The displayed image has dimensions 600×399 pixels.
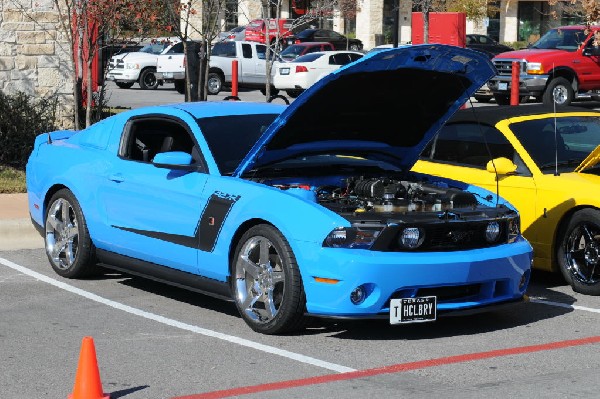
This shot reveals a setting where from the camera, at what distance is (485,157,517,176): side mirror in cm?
977

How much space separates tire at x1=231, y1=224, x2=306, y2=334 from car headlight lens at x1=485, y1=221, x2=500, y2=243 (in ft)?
4.47

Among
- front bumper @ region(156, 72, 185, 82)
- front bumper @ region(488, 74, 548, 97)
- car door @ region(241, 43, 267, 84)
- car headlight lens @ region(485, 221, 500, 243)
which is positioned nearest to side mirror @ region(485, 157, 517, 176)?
car headlight lens @ region(485, 221, 500, 243)

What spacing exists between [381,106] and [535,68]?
20.7 metres

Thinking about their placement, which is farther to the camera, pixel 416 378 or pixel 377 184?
pixel 377 184

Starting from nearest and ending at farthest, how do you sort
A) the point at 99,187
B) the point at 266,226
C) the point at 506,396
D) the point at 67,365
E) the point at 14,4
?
the point at 506,396
the point at 67,365
the point at 266,226
the point at 99,187
the point at 14,4

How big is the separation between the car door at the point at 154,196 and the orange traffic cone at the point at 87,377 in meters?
2.43

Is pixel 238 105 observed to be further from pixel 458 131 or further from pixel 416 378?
pixel 416 378

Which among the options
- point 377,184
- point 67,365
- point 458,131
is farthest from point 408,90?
point 67,365

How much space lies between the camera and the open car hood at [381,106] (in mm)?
8133

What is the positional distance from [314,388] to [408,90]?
2.97 meters

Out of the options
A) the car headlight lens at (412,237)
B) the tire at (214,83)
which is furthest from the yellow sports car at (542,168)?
the tire at (214,83)

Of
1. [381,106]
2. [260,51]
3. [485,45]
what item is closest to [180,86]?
[260,51]

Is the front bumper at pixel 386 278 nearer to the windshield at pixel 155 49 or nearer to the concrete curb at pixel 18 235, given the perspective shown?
the concrete curb at pixel 18 235

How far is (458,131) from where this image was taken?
1101 cm
